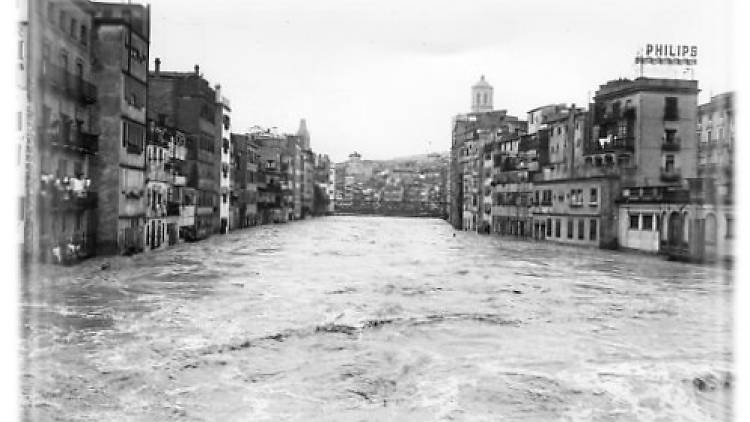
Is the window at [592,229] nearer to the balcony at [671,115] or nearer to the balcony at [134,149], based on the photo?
the balcony at [671,115]

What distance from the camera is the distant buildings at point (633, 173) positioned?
44906mm

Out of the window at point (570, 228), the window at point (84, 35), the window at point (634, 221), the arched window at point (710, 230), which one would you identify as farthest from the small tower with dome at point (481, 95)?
the window at point (84, 35)

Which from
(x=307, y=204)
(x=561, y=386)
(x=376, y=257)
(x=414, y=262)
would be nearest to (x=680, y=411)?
(x=561, y=386)

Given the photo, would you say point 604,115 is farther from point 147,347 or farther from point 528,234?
point 147,347

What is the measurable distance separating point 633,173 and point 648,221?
5778 millimetres

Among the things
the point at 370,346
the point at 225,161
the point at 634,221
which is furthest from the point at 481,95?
the point at 370,346

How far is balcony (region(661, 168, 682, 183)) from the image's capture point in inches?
2126

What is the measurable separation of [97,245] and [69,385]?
26.4 meters

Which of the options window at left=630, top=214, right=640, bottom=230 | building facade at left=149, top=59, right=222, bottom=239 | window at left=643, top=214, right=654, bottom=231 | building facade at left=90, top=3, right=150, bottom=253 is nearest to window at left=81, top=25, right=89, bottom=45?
building facade at left=90, top=3, right=150, bottom=253

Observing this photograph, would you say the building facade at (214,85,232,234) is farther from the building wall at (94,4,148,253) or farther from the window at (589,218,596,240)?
the window at (589,218,596,240)

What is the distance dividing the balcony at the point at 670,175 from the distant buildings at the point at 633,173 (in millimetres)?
72

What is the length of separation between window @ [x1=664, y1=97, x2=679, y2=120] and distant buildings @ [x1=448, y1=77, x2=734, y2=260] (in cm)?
8

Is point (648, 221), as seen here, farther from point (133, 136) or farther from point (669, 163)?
point (133, 136)

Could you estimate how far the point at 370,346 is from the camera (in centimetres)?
1812
